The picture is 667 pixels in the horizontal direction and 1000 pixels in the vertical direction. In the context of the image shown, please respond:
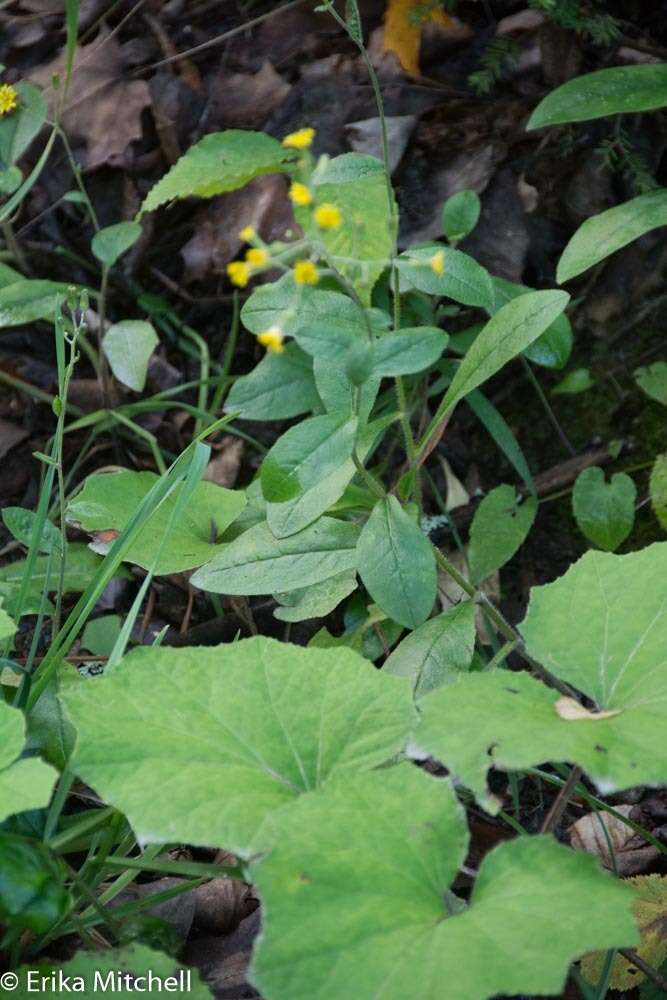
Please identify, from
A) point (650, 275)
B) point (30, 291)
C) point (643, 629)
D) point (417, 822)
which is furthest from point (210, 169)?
point (417, 822)

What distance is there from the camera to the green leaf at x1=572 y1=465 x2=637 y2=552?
2.36 meters

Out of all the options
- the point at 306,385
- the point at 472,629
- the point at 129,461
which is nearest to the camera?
the point at 472,629

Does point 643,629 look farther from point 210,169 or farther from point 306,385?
point 210,169

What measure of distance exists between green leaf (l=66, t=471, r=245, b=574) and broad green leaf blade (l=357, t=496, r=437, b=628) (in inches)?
16.3

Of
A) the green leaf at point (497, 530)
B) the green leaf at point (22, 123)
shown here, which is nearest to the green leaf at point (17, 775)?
the green leaf at point (497, 530)

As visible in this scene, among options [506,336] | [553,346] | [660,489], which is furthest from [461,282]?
[660,489]

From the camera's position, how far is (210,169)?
2549 mm

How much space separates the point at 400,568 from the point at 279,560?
0.98 ft

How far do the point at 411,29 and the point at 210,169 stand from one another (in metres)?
1.03

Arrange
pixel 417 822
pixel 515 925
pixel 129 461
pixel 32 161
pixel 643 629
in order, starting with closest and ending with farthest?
pixel 515 925, pixel 417 822, pixel 643 629, pixel 129 461, pixel 32 161

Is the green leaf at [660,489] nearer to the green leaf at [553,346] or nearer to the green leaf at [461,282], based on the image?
the green leaf at [553,346]

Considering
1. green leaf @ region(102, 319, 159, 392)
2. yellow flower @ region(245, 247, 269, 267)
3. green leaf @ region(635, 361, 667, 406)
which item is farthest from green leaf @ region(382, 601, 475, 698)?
green leaf @ region(102, 319, 159, 392)

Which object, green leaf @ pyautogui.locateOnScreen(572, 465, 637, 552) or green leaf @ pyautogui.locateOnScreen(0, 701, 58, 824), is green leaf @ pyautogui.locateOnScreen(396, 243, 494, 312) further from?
green leaf @ pyautogui.locateOnScreen(0, 701, 58, 824)

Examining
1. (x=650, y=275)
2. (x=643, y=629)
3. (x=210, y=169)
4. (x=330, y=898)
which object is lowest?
(x=650, y=275)
